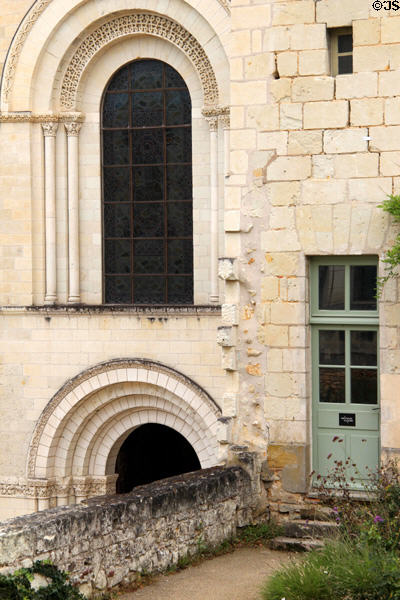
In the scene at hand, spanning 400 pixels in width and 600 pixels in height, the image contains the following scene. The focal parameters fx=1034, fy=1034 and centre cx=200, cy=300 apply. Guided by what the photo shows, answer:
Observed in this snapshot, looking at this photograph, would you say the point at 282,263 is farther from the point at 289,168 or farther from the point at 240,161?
the point at 240,161

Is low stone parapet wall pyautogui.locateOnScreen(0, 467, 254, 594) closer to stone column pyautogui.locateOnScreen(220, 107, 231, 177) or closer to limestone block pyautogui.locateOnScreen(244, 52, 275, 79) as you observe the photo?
limestone block pyautogui.locateOnScreen(244, 52, 275, 79)

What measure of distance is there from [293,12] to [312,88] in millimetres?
718

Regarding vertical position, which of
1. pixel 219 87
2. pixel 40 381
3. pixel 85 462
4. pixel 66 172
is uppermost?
pixel 219 87

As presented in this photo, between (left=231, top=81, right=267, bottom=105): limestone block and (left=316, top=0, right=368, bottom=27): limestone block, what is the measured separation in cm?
78

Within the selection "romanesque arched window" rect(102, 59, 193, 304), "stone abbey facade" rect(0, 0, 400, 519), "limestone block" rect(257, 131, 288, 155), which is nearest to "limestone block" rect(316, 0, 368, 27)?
"limestone block" rect(257, 131, 288, 155)

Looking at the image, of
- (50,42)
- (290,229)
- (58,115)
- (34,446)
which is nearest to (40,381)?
(34,446)

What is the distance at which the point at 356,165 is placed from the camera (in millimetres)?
9078

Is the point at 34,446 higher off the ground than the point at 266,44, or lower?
lower

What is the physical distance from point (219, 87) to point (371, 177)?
7.54 meters

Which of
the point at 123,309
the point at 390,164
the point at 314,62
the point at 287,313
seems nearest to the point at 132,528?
the point at 287,313

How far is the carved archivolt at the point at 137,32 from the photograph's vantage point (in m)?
16.4

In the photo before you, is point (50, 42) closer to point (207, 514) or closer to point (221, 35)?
point (221, 35)

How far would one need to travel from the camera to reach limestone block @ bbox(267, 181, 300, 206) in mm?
9289

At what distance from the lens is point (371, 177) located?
9.05m
